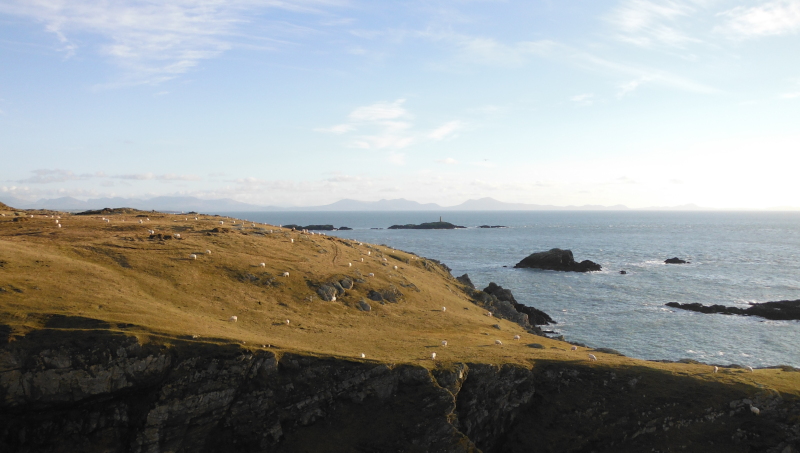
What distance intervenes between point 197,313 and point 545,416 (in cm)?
2896

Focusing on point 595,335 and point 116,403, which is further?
point 595,335

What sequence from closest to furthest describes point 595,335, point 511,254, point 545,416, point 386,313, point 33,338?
1. point 33,338
2. point 545,416
3. point 386,313
4. point 595,335
5. point 511,254

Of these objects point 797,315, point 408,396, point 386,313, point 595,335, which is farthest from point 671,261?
point 408,396

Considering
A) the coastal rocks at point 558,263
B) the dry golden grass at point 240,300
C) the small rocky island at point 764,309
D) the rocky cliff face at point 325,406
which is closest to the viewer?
the rocky cliff face at point 325,406

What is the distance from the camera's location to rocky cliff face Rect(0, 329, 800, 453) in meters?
28.1

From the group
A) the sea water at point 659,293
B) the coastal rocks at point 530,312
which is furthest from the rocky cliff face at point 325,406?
the coastal rocks at point 530,312

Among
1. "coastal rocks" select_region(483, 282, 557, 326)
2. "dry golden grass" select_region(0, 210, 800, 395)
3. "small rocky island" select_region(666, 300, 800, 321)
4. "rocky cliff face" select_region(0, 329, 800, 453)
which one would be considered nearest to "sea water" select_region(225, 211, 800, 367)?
"small rocky island" select_region(666, 300, 800, 321)

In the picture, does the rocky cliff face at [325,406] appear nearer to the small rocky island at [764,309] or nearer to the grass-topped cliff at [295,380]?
the grass-topped cliff at [295,380]

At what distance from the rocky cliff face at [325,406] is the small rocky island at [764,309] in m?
54.0

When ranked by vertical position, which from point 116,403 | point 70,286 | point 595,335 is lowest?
point 595,335

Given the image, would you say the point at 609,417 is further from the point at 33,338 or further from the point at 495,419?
the point at 33,338

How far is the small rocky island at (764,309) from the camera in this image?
7612 cm

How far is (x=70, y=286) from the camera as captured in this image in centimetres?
3675

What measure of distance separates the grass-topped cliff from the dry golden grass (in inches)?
9.3
